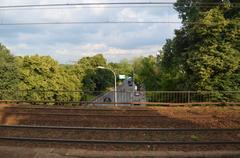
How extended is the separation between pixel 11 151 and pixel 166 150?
440cm

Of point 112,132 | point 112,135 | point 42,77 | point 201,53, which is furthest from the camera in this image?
point 42,77

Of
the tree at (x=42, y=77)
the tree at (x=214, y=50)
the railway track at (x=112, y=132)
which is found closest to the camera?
the railway track at (x=112, y=132)

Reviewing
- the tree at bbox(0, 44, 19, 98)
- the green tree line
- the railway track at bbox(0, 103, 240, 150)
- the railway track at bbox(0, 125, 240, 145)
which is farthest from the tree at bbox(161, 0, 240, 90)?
the tree at bbox(0, 44, 19, 98)

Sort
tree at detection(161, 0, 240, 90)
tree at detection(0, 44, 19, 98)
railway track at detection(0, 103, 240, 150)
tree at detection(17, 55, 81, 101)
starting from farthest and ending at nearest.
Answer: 1. tree at detection(17, 55, 81, 101)
2. tree at detection(0, 44, 19, 98)
3. tree at detection(161, 0, 240, 90)
4. railway track at detection(0, 103, 240, 150)

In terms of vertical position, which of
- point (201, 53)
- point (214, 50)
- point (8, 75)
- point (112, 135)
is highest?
point (214, 50)

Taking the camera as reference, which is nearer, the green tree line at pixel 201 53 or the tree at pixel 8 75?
the green tree line at pixel 201 53

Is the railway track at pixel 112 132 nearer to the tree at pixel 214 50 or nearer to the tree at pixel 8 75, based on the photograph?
the tree at pixel 214 50

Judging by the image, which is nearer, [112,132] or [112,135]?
[112,135]

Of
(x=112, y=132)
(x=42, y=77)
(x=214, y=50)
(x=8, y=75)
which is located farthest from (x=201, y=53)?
(x=42, y=77)

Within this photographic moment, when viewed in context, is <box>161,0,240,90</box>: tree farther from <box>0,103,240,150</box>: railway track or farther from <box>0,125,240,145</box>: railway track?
<box>0,125,240,145</box>: railway track

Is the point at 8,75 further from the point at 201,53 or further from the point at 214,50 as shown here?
the point at 214,50

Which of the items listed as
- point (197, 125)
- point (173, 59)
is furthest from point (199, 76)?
point (197, 125)

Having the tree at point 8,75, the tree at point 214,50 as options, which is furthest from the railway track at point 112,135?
the tree at point 8,75

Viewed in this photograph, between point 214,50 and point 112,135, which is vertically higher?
point 214,50
